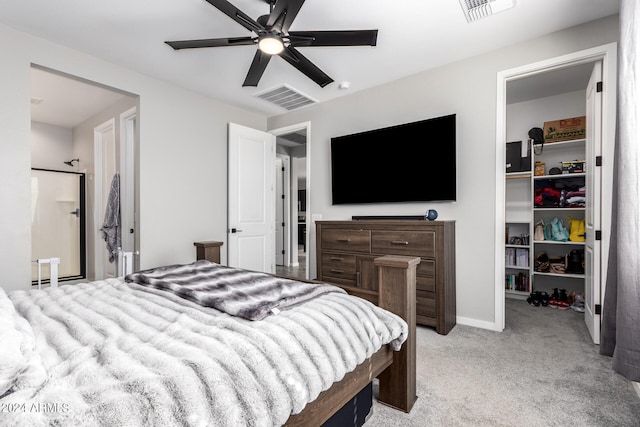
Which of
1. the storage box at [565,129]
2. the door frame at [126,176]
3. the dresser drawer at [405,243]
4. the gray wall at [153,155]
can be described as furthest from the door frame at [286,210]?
the storage box at [565,129]

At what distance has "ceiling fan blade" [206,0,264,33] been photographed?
5.66ft

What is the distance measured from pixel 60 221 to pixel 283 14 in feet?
16.5

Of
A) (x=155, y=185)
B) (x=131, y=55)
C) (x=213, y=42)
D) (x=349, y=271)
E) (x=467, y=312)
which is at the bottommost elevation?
(x=467, y=312)

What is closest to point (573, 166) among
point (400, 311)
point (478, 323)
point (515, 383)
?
point (478, 323)

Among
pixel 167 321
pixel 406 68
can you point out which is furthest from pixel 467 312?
pixel 167 321

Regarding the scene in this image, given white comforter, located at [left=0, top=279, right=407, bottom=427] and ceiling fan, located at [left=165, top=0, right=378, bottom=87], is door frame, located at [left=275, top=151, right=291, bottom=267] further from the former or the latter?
white comforter, located at [left=0, top=279, right=407, bottom=427]

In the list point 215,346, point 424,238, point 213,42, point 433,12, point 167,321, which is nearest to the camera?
point 215,346

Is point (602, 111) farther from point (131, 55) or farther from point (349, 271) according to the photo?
point (131, 55)

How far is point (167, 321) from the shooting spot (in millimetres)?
1146

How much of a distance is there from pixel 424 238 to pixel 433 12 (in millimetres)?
1776

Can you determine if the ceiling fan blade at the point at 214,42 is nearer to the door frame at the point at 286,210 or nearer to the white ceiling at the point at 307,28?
the white ceiling at the point at 307,28

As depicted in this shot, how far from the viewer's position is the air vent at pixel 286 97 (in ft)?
11.9

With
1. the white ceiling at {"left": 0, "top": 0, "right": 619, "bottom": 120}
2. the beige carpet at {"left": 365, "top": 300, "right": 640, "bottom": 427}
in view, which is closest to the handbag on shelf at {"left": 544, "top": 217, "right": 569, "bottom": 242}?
the beige carpet at {"left": 365, "top": 300, "right": 640, "bottom": 427}

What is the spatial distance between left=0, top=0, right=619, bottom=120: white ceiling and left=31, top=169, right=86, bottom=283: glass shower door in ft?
9.48
